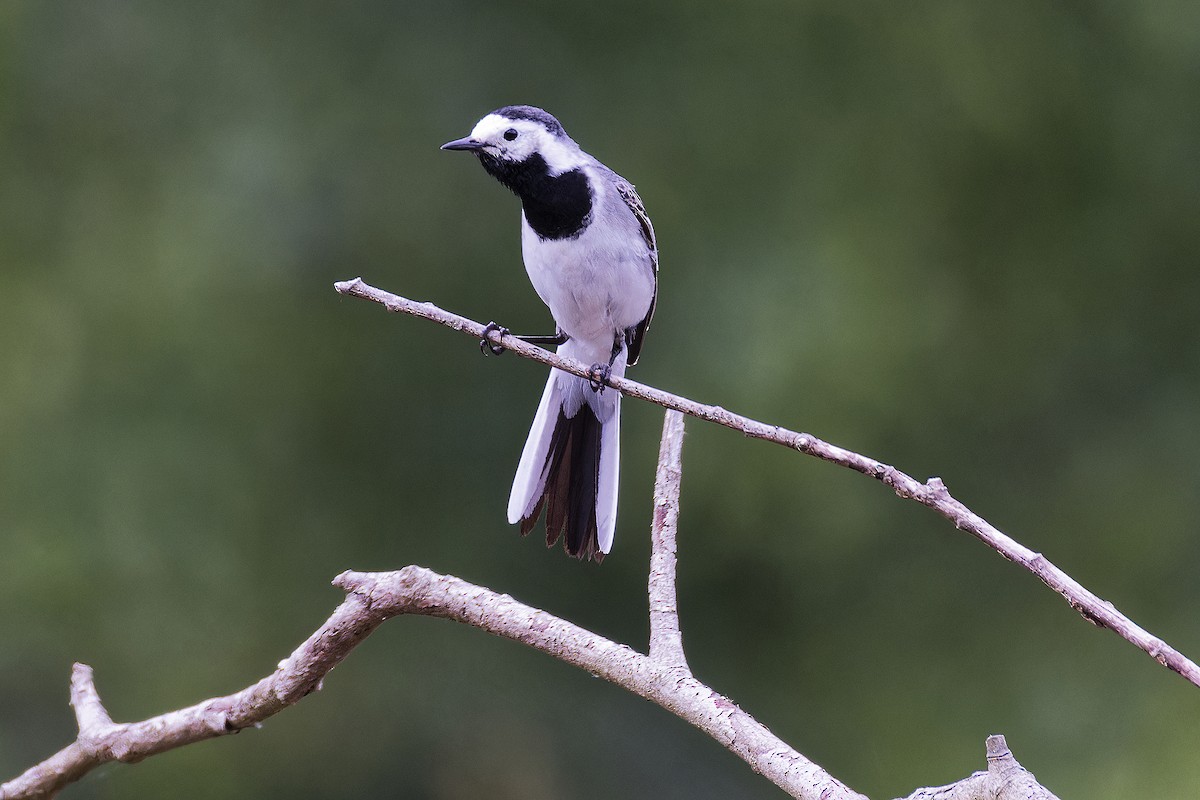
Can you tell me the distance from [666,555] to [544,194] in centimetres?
154

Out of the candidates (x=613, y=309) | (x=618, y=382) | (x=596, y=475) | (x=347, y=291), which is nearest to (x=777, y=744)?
(x=618, y=382)

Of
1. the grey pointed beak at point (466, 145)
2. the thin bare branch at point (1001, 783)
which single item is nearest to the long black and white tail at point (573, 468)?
the grey pointed beak at point (466, 145)

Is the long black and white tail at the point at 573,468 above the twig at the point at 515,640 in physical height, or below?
above

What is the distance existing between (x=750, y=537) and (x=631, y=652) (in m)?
3.17

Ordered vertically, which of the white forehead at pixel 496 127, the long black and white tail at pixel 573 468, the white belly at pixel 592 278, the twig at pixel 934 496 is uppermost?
the white forehead at pixel 496 127

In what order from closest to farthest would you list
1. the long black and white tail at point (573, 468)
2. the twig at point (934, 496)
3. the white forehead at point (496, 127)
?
the twig at point (934, 496) → the long black and white tail at point (573, 468) → the white forehead at point (496, 127)

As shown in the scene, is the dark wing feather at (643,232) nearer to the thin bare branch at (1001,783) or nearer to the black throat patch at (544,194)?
the black throat patch at (544,194)

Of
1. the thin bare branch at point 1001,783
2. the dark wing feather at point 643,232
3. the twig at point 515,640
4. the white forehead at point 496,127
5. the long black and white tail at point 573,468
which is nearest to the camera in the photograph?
the thin bare branch at point 1001,783

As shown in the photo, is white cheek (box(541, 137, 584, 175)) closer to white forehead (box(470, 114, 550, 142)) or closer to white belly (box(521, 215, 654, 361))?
white forehead (box(470, 114, 550, 142))

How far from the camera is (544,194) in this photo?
3484 mm

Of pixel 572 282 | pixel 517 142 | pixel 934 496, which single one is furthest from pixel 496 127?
pixel 934 496

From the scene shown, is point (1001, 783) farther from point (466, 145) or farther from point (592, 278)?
point (466, 145)

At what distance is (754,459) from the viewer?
16.4ft

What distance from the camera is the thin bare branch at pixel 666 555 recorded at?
2.04m
